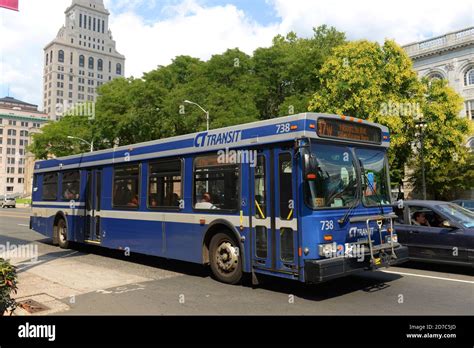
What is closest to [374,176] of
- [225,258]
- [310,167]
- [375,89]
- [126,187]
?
[310,167]

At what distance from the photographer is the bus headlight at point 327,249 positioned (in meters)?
6.76

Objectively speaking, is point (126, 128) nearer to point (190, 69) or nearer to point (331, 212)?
point (190, 69)

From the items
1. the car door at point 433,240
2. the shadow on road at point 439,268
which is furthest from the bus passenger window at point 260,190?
the shadow on road at point 439,268

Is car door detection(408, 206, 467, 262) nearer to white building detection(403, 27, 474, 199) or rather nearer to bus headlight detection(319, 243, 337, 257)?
bus headlight detection(319, 243, 337, 257)

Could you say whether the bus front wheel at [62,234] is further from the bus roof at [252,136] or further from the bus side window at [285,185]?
the bus side window at [285,185]

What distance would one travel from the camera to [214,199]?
337 inches

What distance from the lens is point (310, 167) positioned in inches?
268

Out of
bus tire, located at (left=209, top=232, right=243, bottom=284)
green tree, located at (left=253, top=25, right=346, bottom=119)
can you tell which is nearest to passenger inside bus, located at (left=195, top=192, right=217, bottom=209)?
bus tire, located at (left=209, top=232, right=243, bottom=284)

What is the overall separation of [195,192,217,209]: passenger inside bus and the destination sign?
2772mm

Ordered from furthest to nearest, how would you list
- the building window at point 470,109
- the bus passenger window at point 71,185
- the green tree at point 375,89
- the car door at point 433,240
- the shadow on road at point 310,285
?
the building window at point 470,109 < the green tree at point 375,89 < the bus passenger window at point 71,185 < the car door at point 433,240 < the shadow on road at point 310,285

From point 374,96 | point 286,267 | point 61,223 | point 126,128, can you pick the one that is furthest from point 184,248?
point 126,128

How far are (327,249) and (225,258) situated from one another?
2.29 metres

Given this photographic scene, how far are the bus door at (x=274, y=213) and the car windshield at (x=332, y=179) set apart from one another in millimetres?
366
